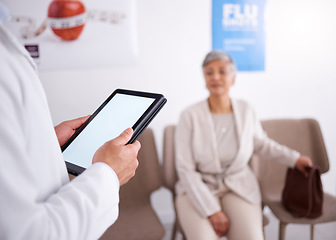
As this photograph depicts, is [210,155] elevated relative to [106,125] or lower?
lower

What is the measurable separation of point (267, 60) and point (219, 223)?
124 cm

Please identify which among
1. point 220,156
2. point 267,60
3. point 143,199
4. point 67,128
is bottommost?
point 143,199

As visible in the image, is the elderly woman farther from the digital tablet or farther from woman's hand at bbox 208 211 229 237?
the digital tablet

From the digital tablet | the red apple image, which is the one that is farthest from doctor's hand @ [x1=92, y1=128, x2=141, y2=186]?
the red apple image

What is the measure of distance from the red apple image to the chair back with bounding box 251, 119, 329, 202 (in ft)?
4.00

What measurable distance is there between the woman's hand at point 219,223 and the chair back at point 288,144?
48 cm

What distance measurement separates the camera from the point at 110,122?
0.56m

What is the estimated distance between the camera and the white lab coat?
34cm

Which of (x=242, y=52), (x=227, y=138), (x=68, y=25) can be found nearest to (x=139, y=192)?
(x=227, y=138)

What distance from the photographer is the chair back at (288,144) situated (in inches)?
62.5

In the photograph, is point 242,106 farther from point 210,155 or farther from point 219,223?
point 219,223

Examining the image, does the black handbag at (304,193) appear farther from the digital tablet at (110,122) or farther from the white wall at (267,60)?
the digital tablet at (110,122)

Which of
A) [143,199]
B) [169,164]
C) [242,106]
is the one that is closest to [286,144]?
[242,106]

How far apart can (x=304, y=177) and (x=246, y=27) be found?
1083 mm
